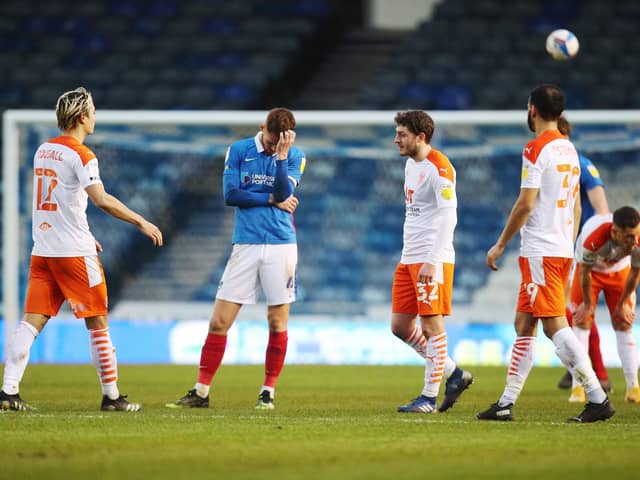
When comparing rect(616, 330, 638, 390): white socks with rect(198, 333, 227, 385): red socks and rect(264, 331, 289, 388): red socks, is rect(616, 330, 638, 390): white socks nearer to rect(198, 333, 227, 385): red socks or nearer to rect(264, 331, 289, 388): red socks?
rect(264, 331, 289, 388): red socks

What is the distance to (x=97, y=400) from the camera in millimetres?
8992

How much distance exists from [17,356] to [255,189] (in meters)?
1.97

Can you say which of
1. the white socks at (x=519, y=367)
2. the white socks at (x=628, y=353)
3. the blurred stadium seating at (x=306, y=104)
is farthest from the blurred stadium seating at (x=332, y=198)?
the white socks at (x=519, y=367)

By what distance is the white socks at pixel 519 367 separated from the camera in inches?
287

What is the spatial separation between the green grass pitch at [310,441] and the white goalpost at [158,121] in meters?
5.16

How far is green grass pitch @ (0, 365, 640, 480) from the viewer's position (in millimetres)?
5211

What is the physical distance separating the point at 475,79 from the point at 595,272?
37.6 ft

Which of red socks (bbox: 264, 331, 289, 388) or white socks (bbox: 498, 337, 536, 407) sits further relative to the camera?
red socks (bbox: 264, 331, 289, 388)

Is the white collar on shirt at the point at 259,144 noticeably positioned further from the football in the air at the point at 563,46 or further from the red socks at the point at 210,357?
the football in the air at the point at 563,46

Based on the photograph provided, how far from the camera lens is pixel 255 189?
27.0ft

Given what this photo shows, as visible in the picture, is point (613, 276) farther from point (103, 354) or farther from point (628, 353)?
point (103, 354)

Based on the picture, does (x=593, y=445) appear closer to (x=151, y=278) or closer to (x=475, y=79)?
(x=151, y=278)

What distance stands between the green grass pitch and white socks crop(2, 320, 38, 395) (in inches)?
12.0

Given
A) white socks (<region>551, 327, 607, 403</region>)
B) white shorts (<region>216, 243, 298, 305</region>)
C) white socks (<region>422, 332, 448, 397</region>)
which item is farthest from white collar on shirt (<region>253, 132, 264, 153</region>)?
white socks (<region>551, 327, 607, 403</region>)
